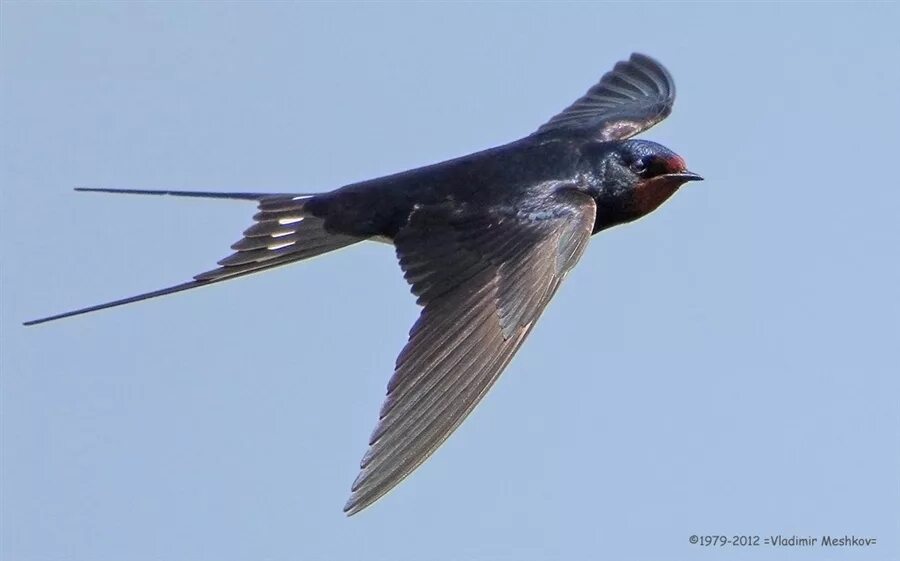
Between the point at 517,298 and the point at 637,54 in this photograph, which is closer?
the point at 517,298

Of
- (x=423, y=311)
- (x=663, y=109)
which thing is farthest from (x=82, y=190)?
(x=663, y=109)

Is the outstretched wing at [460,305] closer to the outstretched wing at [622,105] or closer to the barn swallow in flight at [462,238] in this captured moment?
the barn swallow in flight at [462,238]

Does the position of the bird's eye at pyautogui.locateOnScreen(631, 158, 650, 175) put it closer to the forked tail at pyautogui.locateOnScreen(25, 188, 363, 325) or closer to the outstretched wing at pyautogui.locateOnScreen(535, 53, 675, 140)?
the outstretched wing at pyautogui.locateOnScreen(535, 53, 675, 140)

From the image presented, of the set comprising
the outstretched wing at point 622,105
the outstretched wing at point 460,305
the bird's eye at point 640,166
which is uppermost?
the outstretched wing at point 622,105

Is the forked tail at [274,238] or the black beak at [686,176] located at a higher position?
the forked tail at [274,238]

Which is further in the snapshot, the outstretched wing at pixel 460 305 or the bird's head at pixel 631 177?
the bird's head at pixel 631 177

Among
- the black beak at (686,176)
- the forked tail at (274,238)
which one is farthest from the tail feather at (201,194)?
the black beak at (686,176)

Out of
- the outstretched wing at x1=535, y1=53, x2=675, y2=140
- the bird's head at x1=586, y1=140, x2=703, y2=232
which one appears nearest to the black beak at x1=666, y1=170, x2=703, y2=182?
the bird's head at x1=586, y1=140, x2=703, y2=232

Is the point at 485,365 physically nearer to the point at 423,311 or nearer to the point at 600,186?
the point at 423,311

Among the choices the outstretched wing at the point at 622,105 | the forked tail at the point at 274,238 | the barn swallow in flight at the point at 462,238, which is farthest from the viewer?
the outstretched wing at the point at 622,105
